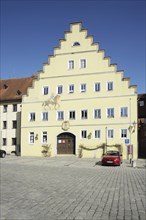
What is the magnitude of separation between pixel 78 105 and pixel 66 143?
580cm

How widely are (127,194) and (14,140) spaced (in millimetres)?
42174

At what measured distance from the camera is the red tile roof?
53.7 metres

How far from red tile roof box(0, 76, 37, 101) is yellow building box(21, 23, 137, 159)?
5.93 metres

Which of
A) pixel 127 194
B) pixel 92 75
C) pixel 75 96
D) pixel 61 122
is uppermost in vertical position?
pixel 92 75

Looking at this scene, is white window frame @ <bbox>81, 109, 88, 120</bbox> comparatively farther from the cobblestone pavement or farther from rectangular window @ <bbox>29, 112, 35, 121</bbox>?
the cobblestone pavement

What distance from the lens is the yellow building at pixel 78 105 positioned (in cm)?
4253

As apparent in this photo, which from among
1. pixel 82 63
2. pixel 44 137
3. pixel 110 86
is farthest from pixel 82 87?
pixel 44 137

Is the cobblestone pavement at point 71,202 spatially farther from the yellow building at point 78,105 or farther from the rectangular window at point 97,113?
the rectangular window at point 97,113

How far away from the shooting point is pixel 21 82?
57375 mm

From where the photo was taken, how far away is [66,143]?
45250 mm

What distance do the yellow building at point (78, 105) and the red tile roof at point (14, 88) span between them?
5.93m

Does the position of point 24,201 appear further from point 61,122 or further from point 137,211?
point 61,122

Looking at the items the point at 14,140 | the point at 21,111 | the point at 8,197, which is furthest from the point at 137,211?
the point at 14,140

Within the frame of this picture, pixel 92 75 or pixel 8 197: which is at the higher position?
pixel 92 75
